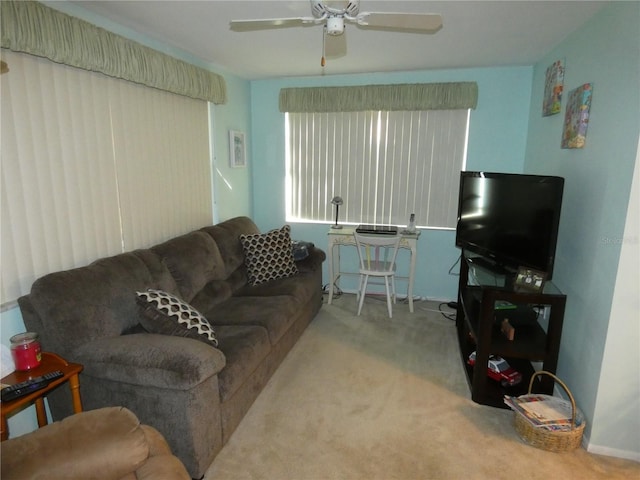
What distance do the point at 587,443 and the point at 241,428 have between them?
189 centimetres

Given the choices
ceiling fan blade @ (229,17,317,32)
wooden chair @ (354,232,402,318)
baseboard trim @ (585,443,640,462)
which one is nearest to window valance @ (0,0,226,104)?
ceiling fan blade @ (229,17,317,32)

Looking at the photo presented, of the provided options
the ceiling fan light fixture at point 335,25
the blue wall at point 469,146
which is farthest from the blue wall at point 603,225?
the ceiling fan light fixture at point 335,25

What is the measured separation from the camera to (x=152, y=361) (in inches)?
72.1

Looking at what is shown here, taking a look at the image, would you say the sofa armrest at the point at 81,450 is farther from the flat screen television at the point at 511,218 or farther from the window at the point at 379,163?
the window at the point at 379,163

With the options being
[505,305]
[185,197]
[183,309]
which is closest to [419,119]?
[505,305]

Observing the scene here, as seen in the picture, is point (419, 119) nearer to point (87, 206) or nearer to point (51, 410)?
point (87, 206)

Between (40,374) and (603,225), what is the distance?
2.81 m

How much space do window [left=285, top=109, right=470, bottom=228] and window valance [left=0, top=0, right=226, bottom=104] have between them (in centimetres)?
155

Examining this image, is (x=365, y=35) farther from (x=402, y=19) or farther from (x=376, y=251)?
(x=376, y=251)

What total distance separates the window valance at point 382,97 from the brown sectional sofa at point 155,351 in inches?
90.9

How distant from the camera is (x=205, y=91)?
336 centimetres

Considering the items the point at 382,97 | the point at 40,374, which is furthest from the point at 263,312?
the point at 382,97

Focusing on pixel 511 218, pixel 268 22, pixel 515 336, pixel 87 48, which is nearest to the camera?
pixel 268 22

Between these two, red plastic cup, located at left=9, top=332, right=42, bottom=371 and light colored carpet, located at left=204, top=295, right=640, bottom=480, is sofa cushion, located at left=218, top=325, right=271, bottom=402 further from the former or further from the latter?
red plastic cup, located at left=9, top=332, right=42, bottom=371
